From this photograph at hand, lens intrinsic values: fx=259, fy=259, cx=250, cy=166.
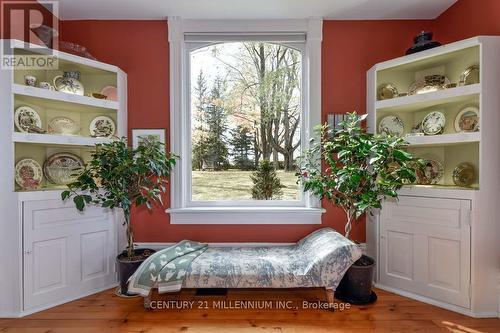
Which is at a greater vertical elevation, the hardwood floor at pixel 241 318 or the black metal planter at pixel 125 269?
the black metal planter at pixel 125 269

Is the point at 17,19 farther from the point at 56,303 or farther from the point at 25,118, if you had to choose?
the point at 56,303

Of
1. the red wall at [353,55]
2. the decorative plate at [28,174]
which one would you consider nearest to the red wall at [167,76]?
the red wall at [353,55]

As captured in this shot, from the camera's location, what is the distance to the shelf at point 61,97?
81.1 inches

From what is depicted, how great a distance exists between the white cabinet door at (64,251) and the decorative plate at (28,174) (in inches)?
9.8

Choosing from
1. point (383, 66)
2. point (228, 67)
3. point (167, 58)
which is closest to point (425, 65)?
point (383, 66)

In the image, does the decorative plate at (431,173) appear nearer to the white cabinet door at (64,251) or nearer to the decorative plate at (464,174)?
the decorative plate at (464,174)

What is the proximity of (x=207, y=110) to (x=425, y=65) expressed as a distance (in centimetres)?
223

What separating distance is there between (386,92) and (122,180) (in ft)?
8.54

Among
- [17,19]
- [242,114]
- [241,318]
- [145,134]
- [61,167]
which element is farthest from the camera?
[242,114]

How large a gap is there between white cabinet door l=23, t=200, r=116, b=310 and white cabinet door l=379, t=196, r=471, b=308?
2666 millimetres

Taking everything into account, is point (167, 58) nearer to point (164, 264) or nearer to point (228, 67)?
point (228, 67)

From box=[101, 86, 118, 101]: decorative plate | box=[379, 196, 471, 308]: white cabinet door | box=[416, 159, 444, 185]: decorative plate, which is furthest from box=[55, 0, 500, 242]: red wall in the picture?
box=[416, 159, 444, 185]: decorative plate

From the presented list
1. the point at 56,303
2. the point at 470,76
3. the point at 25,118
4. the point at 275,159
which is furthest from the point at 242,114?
the point at 56,303

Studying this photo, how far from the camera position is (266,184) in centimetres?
286
